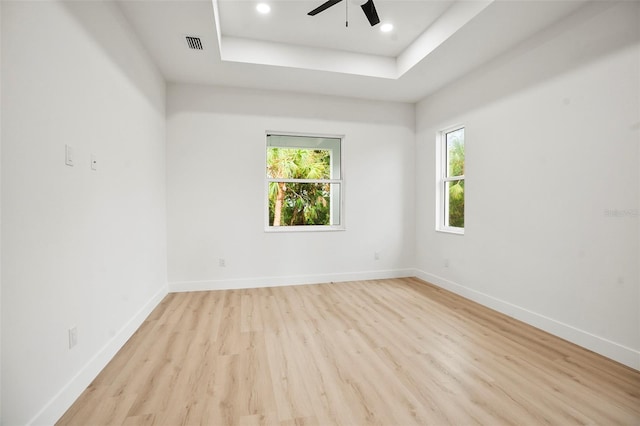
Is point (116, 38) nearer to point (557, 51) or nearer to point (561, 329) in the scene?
point (557, 51)

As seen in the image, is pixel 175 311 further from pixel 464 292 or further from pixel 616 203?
pixel 616 203

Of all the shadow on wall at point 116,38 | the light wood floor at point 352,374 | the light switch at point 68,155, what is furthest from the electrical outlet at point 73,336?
the shadow on wall at point 116,38

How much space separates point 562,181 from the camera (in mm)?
2621

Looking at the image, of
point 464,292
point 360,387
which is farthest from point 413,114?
point 360,387

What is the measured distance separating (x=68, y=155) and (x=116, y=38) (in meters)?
1.24

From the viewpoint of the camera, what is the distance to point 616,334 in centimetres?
224

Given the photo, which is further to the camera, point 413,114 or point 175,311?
point 413,114

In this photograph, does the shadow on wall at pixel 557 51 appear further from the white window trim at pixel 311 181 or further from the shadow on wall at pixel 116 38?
the shadow on wall at pixel 116 38

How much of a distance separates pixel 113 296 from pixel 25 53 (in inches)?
63.9

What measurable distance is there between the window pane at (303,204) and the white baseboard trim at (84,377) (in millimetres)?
2137

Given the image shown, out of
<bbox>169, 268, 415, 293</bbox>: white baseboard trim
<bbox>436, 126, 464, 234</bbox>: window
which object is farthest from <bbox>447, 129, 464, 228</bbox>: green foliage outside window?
<bbox>169, 268, 415, 293</bbox>: white baseboard trim

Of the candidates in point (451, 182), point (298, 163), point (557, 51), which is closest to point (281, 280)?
point (298, 163)

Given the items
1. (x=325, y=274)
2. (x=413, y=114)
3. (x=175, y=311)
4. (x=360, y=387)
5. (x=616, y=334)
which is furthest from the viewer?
(x=413, y=114)

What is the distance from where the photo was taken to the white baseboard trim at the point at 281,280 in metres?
3.99
